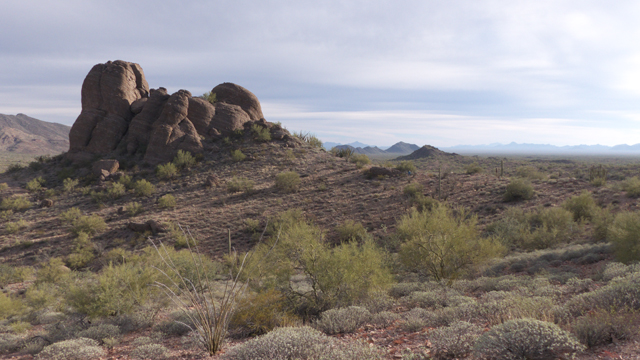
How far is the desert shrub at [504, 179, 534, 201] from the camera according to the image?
23016 millimetres

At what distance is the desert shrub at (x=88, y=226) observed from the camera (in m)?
21.4

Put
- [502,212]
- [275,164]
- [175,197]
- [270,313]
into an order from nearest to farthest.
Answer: [270,313] < [502,212] < [175,197] < [275,164]

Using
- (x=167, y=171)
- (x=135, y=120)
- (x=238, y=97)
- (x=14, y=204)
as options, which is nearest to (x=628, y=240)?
(x=167, y=171)

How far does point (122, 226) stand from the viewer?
73.4ft

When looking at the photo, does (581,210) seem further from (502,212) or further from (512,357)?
(512,357)

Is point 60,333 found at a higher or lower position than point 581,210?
lower

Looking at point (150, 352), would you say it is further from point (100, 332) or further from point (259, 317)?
point (100, 332)

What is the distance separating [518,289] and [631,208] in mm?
16406

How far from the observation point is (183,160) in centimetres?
2962

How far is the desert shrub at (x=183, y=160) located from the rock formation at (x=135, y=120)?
1.04 metres

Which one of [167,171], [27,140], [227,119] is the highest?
[227,119]

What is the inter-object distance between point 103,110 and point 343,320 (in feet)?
120

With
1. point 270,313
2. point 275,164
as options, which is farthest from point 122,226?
point 270,313

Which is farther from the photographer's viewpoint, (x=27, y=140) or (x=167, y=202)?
(x=27, y=140)
